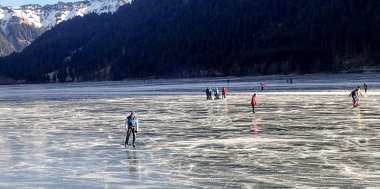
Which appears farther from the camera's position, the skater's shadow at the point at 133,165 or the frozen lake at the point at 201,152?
the skater's shadow at the point at 133,165

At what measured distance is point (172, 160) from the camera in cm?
1905

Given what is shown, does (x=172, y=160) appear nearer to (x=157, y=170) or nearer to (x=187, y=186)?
(x=157, y=170)

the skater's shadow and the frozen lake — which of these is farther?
the skater's shadow

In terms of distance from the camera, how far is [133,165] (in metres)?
18.3

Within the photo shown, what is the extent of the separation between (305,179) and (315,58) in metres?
174

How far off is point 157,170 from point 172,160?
71.7 inches

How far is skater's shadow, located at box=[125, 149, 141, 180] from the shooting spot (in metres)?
16.6

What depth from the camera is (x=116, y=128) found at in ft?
98.5

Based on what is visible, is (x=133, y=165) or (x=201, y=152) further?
(x=201, y=152)

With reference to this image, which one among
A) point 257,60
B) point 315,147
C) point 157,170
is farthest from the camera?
point 257,60

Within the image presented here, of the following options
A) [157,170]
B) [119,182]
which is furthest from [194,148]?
[119,182]

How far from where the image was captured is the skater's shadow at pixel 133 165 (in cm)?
1656

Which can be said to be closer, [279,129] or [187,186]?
[187,186]

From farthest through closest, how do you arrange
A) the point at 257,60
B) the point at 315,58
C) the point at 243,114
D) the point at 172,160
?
the point at 257,60 < the point at 315,58 < the point at 243,114 < the point at 172,160
